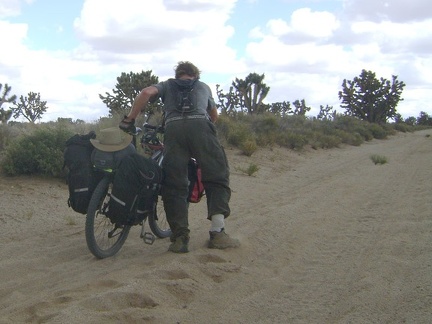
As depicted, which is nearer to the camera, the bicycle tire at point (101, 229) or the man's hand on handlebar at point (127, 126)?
the bicycle tire at point (101, 229)

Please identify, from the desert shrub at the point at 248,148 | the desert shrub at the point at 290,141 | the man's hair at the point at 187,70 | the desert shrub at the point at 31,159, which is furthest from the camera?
the desert shrub at the point at 290,141

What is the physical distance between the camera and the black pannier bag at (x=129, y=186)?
514cm

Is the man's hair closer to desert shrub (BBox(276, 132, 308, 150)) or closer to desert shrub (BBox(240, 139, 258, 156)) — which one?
desert shrub (BBox(240, 139, 258, 156))

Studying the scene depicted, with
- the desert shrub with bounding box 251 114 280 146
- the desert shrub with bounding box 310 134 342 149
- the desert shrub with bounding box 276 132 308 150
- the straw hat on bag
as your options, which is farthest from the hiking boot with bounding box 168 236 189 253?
the desert shrub with bounding box 310 134 342 149

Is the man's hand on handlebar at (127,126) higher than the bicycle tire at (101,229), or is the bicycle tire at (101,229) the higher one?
the man's hand on handlebar at (127,126)

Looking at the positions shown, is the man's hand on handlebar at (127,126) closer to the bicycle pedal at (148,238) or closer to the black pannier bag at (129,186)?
the black pannier bag at (129,186)

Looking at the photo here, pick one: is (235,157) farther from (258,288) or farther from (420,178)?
(258,288)

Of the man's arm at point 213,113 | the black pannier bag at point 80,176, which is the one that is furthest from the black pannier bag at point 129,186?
the man's arm at point 213,113

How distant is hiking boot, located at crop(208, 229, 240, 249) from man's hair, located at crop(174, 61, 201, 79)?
154cm

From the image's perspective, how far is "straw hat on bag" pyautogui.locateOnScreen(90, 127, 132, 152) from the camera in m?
5.37

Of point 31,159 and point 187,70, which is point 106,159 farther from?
point 31,159

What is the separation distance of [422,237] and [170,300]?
2977 mm

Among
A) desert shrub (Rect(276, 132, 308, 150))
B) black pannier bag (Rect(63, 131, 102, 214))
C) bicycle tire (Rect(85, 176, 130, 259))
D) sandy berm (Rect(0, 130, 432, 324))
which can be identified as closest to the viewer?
sandy berm (Rect(0, 130, 432, 324))

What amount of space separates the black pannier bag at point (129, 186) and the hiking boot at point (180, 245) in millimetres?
477
